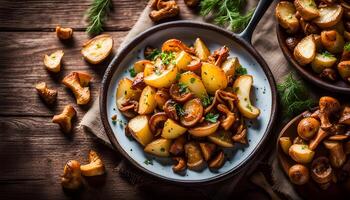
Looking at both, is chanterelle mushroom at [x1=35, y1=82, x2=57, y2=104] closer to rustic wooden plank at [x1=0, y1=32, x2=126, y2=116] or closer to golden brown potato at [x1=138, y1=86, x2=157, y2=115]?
rustic wooden plank at [x1=0, y1=32, x2=126, y2=116]

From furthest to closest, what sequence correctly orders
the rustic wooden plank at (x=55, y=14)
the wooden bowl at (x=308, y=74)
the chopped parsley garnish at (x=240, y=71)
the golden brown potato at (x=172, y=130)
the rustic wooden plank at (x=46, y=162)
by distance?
the rustic wooden plank at (x=55, y=14)
the rustic wooden plank at (x=46, y=162)
the chopped parsley garnish at (x=240, y=71)
the wooden bowl at (x=308, y=74)
the golden brown potato at (x=172, y=130)

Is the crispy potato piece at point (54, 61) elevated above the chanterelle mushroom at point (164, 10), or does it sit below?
below

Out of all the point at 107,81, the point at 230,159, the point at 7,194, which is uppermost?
the point at 107,81

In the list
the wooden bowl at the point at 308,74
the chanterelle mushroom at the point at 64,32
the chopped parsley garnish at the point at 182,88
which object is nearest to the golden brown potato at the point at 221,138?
the chopped parsley garnish at the point at 182,88

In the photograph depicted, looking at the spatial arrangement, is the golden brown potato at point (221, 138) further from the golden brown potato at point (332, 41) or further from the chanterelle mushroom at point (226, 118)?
the golden brown potato at point (332, 41)

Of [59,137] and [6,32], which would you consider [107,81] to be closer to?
[59,137]

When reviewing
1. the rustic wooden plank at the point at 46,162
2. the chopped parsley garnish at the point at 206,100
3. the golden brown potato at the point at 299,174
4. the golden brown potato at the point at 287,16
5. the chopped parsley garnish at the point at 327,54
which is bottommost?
the rustic wooden plank at the point at 46,162

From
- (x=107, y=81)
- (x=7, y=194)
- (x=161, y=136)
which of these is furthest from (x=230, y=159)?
(x=7, y=194)
